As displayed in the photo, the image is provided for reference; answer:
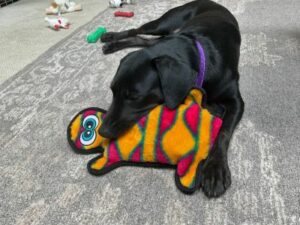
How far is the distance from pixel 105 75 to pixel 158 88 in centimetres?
78

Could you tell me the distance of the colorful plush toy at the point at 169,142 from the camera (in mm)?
1160

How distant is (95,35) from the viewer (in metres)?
2.49

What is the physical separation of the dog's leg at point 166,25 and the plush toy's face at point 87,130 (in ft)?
3.69

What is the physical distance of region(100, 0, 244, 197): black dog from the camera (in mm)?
1204

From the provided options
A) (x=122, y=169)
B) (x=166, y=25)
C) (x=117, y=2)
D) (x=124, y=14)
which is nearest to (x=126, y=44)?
(x=166, y=25)

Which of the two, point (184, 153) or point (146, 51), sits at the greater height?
point (146, 51)

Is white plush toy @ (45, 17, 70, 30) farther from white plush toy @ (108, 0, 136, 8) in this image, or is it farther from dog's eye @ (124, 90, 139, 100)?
dog's eye @ (124, 90, 139, 100)

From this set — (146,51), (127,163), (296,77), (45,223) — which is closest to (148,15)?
(296,77)

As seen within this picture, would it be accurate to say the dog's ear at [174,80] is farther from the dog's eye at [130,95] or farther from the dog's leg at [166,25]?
the dog's leg at [166,25]

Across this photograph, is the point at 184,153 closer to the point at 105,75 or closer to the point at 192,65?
the point at 192,65

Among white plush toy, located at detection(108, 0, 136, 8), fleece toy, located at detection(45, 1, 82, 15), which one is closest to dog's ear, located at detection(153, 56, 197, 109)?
white plush toy, located at detection(108, 0, 136, 8)

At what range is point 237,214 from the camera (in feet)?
3.47

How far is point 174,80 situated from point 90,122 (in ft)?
1.22

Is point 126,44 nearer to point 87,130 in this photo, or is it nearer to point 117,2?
point 117,2
